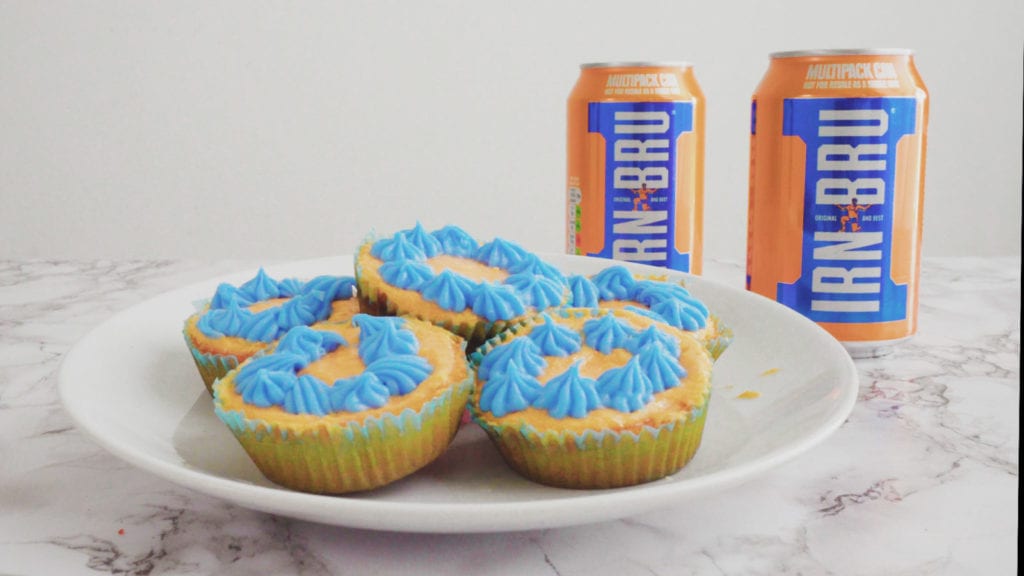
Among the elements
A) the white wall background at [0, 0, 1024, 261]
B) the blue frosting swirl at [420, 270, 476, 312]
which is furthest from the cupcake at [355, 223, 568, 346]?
the white wall background at [0, 0, 1024, 261]

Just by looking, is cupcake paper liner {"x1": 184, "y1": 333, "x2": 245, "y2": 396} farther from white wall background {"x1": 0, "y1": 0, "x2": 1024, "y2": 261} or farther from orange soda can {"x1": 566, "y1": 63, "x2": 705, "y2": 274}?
white wall background {"x1": 0, "y1": 0, "x2": 1024, "y2": 261}

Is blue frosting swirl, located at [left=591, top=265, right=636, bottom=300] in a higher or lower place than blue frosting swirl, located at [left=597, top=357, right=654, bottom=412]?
higher

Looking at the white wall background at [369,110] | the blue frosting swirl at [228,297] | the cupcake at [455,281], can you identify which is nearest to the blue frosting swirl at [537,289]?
the cupcake at [455,281]

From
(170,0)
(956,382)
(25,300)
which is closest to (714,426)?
(956,382)

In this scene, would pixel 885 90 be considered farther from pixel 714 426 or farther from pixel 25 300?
pixel 25 300

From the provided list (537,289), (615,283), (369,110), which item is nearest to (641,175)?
(615,283)
